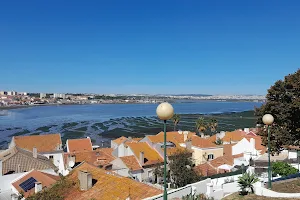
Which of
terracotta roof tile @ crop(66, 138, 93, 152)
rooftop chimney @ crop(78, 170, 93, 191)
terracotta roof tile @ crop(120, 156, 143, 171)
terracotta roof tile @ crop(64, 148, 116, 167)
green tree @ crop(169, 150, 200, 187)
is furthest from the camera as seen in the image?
terracotta roof tile @ crop(66, 138, 93, 152)

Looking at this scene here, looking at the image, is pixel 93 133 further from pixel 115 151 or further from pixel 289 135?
pixel 289 135

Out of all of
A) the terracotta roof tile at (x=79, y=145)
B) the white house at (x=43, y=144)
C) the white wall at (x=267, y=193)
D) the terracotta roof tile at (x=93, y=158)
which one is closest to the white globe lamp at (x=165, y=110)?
the white wall at (x=267, y=193)

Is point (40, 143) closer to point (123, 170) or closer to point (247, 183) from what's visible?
point (123, 170)

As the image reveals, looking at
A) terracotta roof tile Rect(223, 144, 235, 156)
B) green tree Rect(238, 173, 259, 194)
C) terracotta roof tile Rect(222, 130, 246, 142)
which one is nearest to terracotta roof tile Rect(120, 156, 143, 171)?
terracotta roof tile Rect(223, 144, 235, 156)

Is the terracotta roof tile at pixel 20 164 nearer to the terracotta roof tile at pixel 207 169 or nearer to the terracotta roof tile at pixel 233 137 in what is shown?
the terracotta roof tile at pixel 207 169

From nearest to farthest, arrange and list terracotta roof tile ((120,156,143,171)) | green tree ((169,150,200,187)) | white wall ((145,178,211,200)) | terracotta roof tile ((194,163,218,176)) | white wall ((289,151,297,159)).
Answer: white wall ((145,178,211,200)) < green tree ((169,150,200,187)) < white wall ((289,151,297,159)) < terracotta roof tile ((194,163,218,176)) < terracotta roof tile ((120,156,143,171))

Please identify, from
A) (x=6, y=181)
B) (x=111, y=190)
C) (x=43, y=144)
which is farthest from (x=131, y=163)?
(x=43, y=144)

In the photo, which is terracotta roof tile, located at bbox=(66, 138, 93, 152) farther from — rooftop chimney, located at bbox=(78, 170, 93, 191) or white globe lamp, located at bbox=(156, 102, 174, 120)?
white globe lamp, located at bbox=(156, 102, 174, 120)
